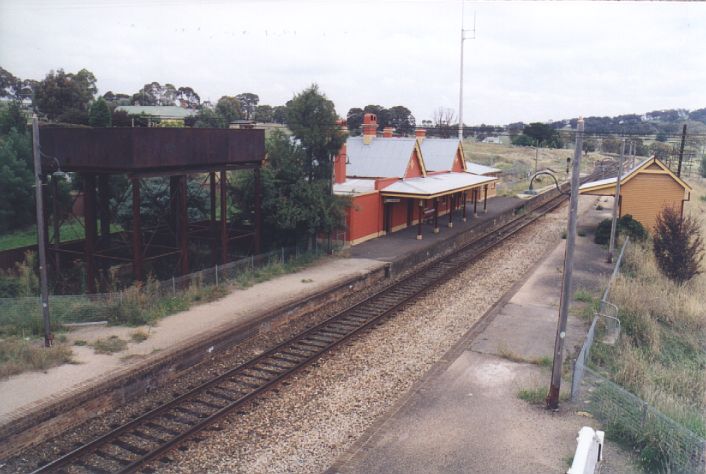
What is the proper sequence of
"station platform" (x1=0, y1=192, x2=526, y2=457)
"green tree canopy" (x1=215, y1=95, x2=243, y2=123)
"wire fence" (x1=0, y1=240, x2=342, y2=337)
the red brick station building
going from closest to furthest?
"station platform" (x1=0, y1=192, x2=526, y2=457)
"wire fence" (x1=0, y1=240, x2=342, y2=337)
the red brick station building
"green tree canopy" (x1=215, y1=95, x2=243, y2=123)

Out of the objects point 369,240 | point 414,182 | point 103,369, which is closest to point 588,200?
point 414,182

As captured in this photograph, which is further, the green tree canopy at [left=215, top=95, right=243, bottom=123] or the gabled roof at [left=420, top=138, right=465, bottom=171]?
the green tree canopy at [left=215, top=95, right=243, bottom=123]

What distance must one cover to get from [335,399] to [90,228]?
10075 millimetres

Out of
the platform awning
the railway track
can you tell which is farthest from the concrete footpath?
the platform awning

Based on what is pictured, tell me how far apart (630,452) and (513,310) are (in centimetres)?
833

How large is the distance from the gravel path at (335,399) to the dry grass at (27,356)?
3859 millimetres

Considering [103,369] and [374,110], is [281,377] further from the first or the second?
[374,110]

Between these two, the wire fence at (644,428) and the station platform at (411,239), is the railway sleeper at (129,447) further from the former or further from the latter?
the station platform at (411,239)

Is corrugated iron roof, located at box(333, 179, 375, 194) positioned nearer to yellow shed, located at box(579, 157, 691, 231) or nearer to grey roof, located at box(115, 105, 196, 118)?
yellow shed, located at box(579, 157, 691, 231)

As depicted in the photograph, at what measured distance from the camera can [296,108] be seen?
22.5 meters

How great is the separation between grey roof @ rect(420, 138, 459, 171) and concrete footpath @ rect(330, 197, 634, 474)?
23289mm

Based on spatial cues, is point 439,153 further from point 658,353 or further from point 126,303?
point 126,303

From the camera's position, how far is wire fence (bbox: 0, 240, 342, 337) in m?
13.5

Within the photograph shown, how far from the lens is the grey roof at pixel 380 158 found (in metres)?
30.5
